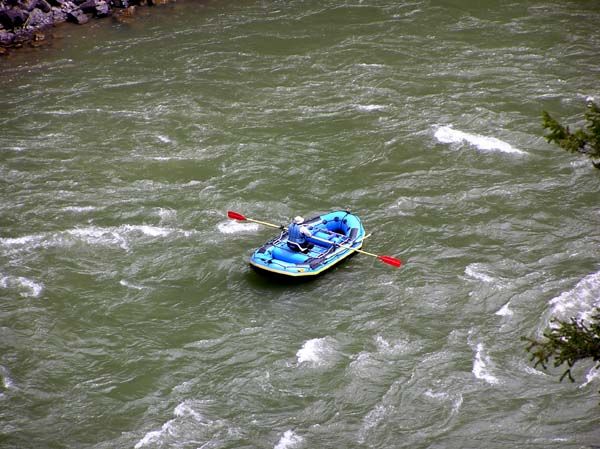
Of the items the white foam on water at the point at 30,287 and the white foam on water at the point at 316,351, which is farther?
the white foam on water at the point at 30,287

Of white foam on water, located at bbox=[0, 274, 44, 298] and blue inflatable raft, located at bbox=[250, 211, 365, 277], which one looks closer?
blue inflatable raft, located at bbox=[250, 211, 365, 277]

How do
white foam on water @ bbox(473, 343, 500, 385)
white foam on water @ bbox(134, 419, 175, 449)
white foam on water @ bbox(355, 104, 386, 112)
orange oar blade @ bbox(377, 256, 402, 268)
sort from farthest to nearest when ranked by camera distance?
white foam on water @ bbox(355, 104, 386, 112), orange oar blade @ bbox(377, 256, 402, 268), white foam on water @ bbox(473, 343, 500, 385), white foam on water @ bbox(134, 419, 175, 449)

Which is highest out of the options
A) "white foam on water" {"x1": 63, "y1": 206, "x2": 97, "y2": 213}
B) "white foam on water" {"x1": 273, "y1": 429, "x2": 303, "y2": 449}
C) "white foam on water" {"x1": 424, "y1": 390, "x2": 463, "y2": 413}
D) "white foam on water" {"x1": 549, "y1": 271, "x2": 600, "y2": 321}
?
"white foam on water" {"x1": 63, "y1": 206, "x2": 97, "y2": 213}

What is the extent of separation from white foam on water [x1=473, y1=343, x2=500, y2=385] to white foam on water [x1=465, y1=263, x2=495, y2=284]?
2.02 metres

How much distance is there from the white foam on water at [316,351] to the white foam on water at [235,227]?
4323mm

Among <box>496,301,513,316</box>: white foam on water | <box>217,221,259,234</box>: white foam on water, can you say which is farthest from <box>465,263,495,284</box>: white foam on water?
<box>217,221,259,234</box>: white foam on water

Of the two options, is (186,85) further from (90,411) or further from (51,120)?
(90,411)

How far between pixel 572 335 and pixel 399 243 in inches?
313

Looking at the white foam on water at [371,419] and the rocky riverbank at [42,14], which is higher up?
the rocky riverbank at [42,14]

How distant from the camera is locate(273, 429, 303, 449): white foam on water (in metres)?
13.4

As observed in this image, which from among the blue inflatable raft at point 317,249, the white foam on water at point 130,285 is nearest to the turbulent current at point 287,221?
the white foam on water at point 130,285

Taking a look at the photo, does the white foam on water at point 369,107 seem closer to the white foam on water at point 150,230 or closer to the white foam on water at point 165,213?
the white foam on water at point 165,213

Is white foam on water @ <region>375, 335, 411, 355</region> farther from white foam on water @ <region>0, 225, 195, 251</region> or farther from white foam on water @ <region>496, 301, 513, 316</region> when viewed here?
white foam on water @ <region>0, 225, 195, 251</region>

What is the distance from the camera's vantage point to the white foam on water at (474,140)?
843 inches
